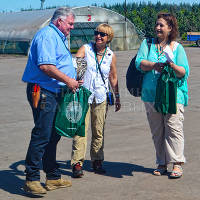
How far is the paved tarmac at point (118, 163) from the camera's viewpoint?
16.2 feet

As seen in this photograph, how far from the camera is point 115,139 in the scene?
752cm

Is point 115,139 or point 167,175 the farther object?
point 115,139

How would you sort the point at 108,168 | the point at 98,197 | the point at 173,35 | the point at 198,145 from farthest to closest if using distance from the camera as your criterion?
1. the point at 198,145
2. the point at 108,168
3. the point at 173,35
4. the point at 98,197

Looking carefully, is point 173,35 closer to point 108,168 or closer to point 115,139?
point 108,168

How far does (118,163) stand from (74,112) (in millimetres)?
1343

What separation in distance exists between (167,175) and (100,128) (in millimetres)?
938

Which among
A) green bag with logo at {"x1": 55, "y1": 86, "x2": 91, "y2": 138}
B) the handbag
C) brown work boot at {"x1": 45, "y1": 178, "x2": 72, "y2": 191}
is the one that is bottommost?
brown work boot at {"x1": 45, "y1": 178, "x2": 72, "y2": 191}

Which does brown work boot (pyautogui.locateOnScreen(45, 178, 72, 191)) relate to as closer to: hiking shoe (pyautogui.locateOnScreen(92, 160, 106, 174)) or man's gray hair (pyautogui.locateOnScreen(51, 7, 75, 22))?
hiking shoe (pyautogui.locateOnScreen(92, 160, 106, 174))

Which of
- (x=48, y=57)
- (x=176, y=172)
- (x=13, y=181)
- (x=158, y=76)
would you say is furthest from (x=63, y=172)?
(x=48, y=57)

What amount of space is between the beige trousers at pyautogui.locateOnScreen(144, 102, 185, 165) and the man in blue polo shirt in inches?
43.9

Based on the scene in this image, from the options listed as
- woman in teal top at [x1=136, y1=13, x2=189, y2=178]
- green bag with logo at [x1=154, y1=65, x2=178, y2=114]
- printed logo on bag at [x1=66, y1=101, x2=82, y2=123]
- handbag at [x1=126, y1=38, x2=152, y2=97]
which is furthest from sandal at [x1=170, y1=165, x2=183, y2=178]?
printed logo on bag at [x1=66, y1=101, x2=82, y2=123]

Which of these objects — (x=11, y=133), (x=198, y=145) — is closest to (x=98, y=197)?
(x=198, y=145)

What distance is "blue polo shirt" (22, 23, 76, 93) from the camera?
4676mm

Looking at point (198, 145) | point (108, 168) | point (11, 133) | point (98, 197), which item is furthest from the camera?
point (11, 133)
